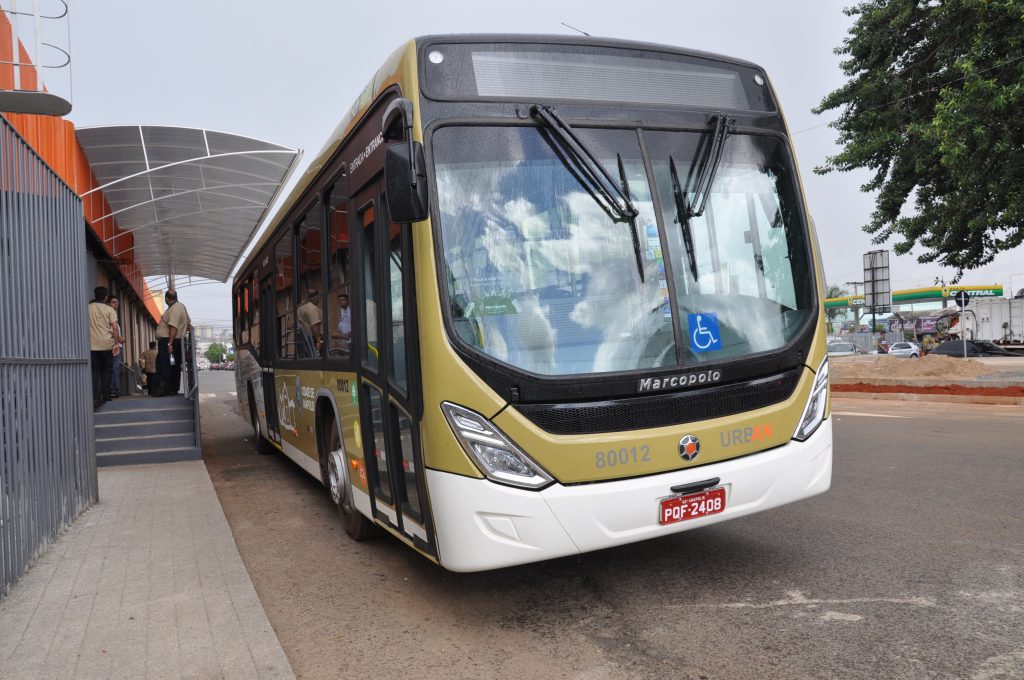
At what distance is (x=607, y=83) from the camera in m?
4.54

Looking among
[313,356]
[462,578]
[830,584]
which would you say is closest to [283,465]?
[313,356]

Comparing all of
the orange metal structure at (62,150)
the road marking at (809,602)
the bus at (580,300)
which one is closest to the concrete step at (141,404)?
the orange metal structure at (62,150)

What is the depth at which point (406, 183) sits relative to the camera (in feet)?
12.8

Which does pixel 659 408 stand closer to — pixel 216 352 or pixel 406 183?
pixel 406 183

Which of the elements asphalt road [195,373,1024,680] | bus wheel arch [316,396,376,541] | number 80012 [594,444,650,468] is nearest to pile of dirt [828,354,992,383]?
asphalt road [195,373,1024,680]

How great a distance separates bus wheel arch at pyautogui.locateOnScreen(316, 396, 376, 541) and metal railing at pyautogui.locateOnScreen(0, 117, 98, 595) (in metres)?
2.01

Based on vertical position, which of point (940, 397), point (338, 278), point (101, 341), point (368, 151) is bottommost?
point (940, 397)

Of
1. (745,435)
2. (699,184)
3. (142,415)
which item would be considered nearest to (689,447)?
(745,435)

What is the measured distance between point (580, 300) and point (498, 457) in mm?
887

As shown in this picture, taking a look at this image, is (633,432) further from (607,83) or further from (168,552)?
(168,552)

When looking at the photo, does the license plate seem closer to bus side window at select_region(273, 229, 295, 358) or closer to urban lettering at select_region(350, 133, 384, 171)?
urban lettering at select_region(350, 133, 384, 171)

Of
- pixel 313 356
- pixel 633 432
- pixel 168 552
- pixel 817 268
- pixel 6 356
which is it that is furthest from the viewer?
pixel 313 356

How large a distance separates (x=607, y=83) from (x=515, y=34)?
0.57 m

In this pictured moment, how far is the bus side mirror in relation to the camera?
389 centimetres
